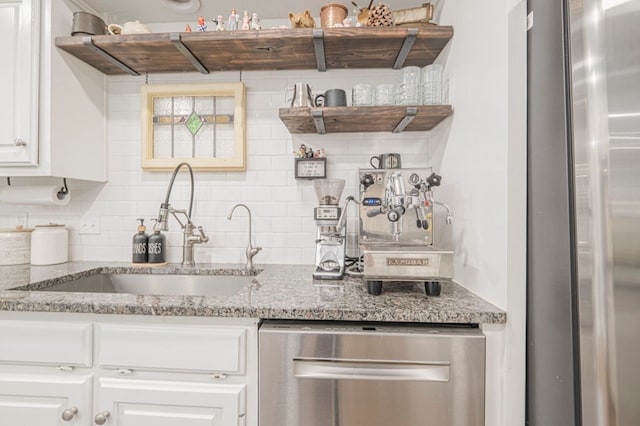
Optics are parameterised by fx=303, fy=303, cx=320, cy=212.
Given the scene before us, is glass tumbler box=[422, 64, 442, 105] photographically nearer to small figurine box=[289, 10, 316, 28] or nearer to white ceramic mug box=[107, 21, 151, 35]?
small figurine box=[289, 10, 316, 28]

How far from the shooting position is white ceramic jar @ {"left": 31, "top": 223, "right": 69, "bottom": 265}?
1593 mm

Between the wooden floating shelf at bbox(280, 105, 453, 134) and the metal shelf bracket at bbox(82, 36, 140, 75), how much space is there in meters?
0.94

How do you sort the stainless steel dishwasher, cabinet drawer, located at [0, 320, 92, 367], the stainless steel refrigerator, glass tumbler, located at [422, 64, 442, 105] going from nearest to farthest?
the stainless steel refrigerator → the stainless steel dishwasher → cabinet drawer, located at [0, 320, 92, 367] → glass tumbler, located at [422, 64, 442, 105]

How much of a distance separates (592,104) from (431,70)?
0.87m

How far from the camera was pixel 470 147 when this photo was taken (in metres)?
1.15

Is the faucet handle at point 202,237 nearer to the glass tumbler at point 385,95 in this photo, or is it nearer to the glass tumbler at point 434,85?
the glass tumbler at point 385,95

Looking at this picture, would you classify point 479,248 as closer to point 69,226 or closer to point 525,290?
point 525,290

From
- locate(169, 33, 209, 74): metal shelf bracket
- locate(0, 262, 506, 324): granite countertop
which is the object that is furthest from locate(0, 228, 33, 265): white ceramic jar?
locate(169, 33, 209, 74): metal shelf bracket

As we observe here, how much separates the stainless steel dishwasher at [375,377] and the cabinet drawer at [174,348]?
13cm

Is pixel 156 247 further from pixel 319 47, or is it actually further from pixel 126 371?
pixel 319 47

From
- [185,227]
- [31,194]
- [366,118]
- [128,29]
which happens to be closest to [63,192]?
[31,194]

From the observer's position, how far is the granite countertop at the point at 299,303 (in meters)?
0.90

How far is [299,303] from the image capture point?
0.97 m

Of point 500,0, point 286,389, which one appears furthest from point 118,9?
point 286,389
